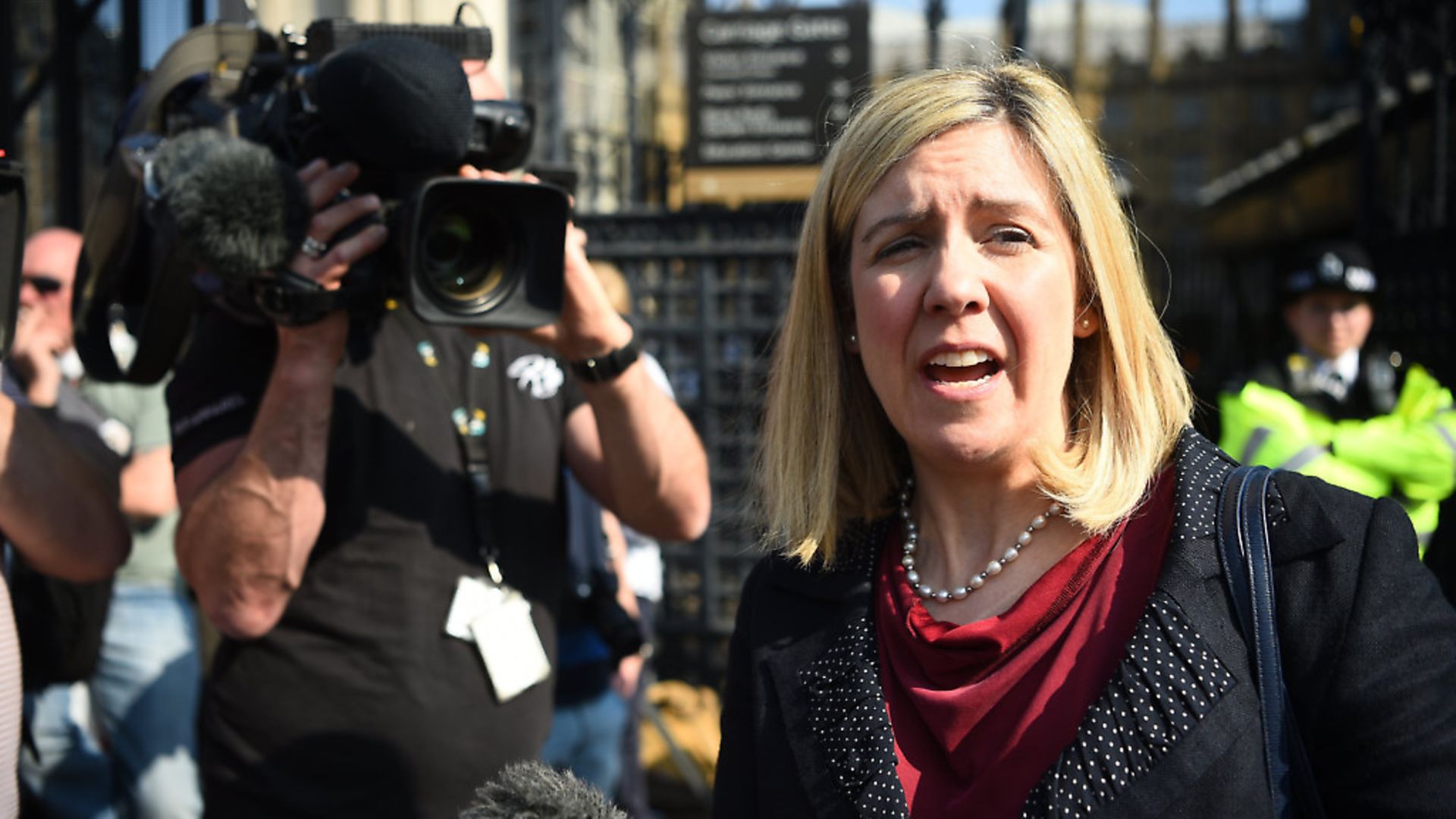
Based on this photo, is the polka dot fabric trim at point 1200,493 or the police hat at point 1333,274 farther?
the police hat at point 1333,274

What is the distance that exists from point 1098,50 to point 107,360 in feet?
166

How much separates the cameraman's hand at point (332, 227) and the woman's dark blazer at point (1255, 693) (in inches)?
40.3

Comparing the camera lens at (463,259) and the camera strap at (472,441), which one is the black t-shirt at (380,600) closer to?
the camera strap at (472,441)

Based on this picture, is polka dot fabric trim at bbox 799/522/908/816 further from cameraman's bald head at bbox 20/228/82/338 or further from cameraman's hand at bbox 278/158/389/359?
cameraman's bald head at bbox 20/228/82/338

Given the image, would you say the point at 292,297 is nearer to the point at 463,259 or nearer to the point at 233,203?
the point at 233,203

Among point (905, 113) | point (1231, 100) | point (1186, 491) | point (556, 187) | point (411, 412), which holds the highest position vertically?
point (905, 113)

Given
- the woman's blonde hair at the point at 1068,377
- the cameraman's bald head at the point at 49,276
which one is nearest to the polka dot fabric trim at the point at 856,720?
the woman's blonde hair at the point at 1068,377

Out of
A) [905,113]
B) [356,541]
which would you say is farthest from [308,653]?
[905,113]

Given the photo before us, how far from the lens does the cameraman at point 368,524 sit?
202 cm

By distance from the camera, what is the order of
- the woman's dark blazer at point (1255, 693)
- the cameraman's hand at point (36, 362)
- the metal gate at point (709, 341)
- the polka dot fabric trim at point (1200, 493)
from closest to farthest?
1. the woman's dark blazer at point (1255, 693)
2. the polka dot fabric trim at point (1200, 493)
3. the cameraman's hand at point (36, 362)
4. the metal gate at point (709, 341)

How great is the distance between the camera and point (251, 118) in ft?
6.86

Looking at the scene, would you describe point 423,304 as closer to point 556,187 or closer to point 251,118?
point 556,187

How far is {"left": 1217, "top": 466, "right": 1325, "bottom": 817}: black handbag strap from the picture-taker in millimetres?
1262

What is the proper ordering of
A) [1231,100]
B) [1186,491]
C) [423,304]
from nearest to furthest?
1. [1186,491]
2. [423,304]
3. [1231,100]
